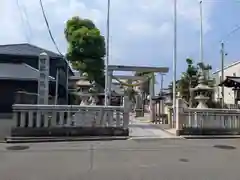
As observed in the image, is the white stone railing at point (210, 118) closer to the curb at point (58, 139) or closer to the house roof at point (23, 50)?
the curb at point (58, 139)

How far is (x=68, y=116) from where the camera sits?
13992mm

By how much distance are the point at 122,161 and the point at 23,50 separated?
23533 millimetres

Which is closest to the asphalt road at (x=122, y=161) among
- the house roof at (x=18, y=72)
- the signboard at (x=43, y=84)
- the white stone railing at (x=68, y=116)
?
the white stone railing at (x=68, y=116)

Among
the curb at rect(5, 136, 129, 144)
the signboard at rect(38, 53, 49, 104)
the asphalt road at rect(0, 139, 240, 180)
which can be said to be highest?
the signboard at rect(38, 53, 49, 104)

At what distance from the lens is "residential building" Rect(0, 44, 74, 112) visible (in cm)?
2655

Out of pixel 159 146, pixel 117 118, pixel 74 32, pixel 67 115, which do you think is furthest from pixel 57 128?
pixel 74 32

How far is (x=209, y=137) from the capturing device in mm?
14836

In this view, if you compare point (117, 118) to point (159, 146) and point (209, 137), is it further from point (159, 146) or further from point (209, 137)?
point (209, 137)

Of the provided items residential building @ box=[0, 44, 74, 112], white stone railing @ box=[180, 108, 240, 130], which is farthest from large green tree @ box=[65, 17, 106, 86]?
white stone railing @ box=[180, 108, 240, 130]

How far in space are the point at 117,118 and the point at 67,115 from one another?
6.86 feet

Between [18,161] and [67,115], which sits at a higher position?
[67,115]

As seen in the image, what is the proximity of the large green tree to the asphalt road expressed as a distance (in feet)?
37.4

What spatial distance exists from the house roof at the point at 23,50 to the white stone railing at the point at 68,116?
16534 millimetres

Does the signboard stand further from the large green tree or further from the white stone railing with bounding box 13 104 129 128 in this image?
the large green tree
